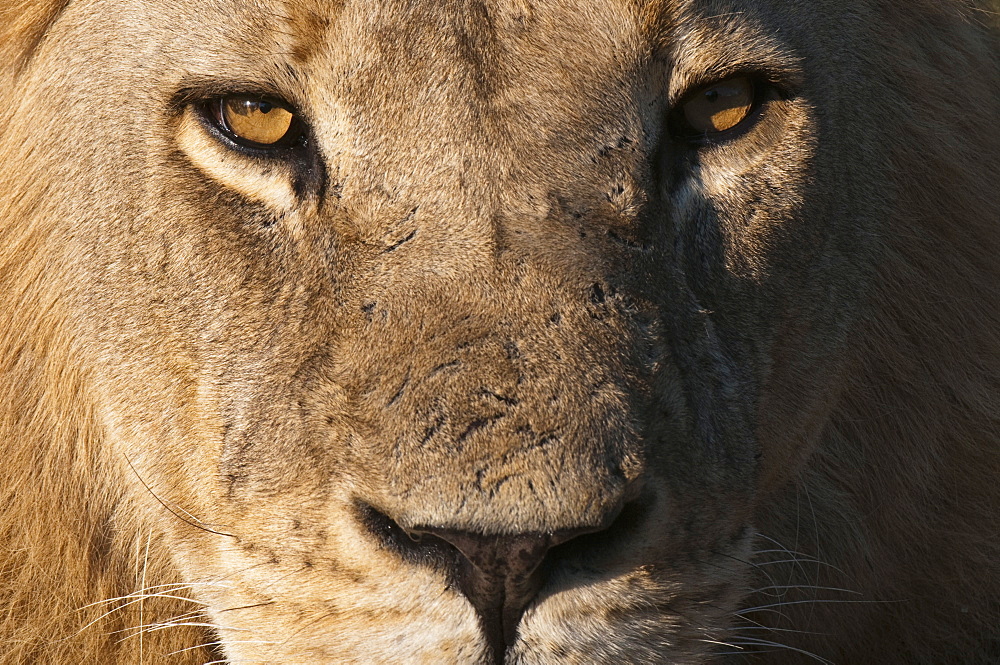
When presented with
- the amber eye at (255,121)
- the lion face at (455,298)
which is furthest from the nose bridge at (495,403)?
the amber eye at (255,121)

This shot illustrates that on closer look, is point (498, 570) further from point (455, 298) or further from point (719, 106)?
point (719, 106)

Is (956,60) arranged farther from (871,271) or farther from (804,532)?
(804,532)

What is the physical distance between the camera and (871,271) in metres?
2.89

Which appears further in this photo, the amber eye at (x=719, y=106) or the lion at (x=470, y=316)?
the amber eye at (x=719, y=106)

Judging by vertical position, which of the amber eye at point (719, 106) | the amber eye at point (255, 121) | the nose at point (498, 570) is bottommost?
the nose at point (498, 570)

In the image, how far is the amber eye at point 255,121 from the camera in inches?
95.5

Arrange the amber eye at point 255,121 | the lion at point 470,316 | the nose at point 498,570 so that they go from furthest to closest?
the amber eye at point 255,121
the lion at point 470,316
the nose at point 498,570

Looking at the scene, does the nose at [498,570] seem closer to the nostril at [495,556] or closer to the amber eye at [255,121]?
the nostril at [495,556]

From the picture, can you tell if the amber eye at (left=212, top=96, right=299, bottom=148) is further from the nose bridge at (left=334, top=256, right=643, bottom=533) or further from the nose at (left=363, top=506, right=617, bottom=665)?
the nose at (left=363, top=506, right=617, bottom=665)

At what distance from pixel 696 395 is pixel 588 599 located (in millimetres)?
477

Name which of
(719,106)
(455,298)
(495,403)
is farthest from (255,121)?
(719,106)

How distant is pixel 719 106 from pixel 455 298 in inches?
29.9

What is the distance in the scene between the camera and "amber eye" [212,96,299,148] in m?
2.43

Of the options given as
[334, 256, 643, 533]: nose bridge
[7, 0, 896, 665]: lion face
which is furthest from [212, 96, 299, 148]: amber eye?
[334, 256, 643, 533]: nose bridge
